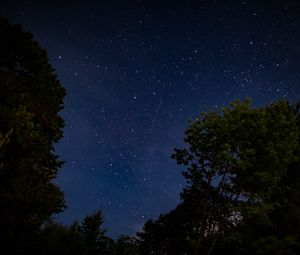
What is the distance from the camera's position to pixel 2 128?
859 inches

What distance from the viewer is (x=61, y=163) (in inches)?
1012

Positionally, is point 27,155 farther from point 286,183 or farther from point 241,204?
point 286,183

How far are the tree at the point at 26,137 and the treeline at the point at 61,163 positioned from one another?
5 cm

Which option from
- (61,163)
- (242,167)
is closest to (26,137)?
(61,163)

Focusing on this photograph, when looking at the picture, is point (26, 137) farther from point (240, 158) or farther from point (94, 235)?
point (240, 158)

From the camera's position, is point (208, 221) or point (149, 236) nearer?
point (208, 221)

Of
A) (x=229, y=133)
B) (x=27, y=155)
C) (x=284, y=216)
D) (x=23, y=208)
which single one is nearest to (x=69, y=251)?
(x=23, y=208)

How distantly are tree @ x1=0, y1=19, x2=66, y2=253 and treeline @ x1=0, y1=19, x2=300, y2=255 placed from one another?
5 cm

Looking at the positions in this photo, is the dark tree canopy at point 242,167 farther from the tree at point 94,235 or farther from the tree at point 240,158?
the tree at point 94,235

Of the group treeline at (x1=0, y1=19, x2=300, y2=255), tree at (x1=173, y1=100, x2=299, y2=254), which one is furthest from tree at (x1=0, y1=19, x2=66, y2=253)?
tree at (x1=173, y1=100, x2=299, y2=254)

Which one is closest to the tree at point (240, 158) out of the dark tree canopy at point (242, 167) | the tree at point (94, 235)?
the dark tree canopy at point (242, 167)

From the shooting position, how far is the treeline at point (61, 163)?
71.4ft

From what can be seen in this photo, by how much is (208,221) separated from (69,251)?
964 centimetres

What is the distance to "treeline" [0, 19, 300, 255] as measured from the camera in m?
21.8
